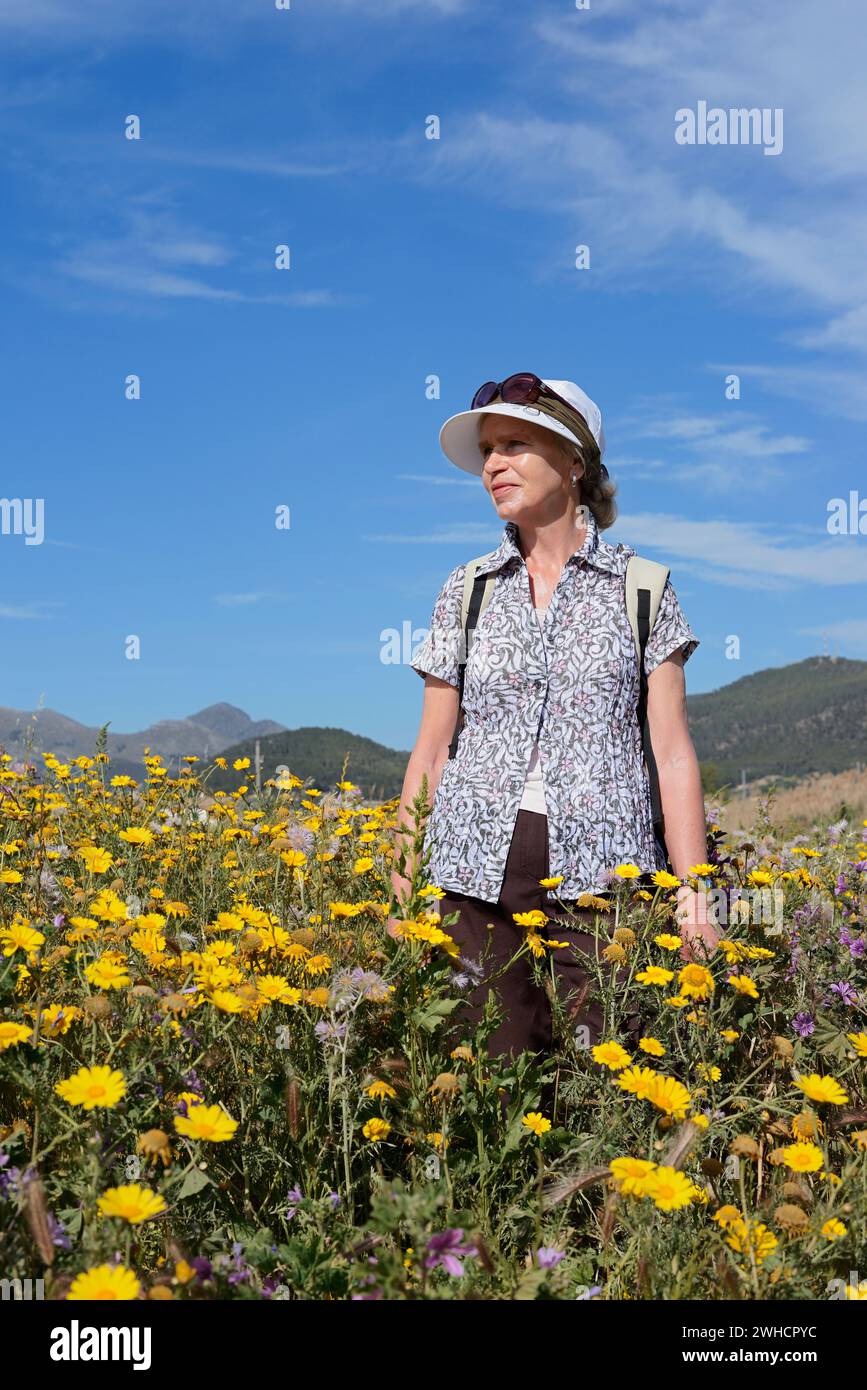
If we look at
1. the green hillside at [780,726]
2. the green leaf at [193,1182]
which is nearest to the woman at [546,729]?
the green leaf at [193,1182]

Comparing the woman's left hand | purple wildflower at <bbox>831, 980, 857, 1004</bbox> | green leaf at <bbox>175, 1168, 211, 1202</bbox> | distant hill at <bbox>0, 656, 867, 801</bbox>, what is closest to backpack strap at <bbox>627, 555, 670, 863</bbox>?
the woman's left hand

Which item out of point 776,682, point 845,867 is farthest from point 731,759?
point 845,867

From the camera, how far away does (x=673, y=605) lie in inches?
146

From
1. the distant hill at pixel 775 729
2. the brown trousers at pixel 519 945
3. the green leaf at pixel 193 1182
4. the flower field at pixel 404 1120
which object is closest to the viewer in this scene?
the flower field at pixel 404 1120

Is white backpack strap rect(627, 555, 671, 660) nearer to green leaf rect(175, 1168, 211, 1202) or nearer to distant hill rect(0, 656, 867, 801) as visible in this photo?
green leaf rect(175, 1168, 211, 1202)

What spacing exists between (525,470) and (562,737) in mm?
898

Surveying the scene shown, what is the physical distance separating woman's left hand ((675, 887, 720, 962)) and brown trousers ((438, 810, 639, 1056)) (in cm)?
23

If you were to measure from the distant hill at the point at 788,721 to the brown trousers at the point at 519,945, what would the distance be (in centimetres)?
10294

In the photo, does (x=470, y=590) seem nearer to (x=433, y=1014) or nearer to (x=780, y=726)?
(x=433, y=1014)

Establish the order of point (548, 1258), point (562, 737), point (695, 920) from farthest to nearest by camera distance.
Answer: point (562, 737), point (695, 920), point (548, 1258)

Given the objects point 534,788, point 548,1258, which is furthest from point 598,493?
point 548,1258

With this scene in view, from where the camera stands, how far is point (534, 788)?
11.8 feet

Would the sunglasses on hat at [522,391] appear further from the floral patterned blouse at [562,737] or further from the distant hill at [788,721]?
the distant hill at [788,721]

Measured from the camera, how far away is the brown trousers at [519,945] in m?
3.43
